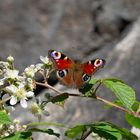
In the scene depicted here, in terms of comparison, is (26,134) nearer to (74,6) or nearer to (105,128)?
(105,128)

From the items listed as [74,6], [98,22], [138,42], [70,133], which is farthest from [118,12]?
[70,133]

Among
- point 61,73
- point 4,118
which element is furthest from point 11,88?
point 61,73

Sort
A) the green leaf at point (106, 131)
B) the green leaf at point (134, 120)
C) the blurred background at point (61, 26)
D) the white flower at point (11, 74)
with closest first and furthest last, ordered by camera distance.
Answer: the white flower at point (11, 74) → the green leaf at point (106, 131) → the green leaf at point (134, 120) → the blurred background at point (61, 26)

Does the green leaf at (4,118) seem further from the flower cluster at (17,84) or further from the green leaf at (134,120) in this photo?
the green leaf at (134,120)

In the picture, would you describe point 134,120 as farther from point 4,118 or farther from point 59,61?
point 4,118

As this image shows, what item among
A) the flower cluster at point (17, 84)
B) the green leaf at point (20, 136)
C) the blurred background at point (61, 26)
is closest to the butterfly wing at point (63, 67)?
the flower cluster at point (17, 84)

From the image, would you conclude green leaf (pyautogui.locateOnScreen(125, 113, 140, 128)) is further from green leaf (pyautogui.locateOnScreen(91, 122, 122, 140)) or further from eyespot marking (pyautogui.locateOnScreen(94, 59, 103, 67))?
eyespot marking (pyautogui.locateOnScreen(94, 59, 103, 67))
